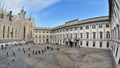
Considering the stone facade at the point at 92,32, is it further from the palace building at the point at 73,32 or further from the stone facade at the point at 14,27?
the stone facade at the point at 14,27

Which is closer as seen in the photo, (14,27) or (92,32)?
(92,32)

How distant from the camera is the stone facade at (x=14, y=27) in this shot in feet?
186

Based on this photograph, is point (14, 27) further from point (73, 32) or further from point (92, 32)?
point (92, 32)

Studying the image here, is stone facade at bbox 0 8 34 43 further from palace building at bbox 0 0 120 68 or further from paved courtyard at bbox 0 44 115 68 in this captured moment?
paved courtyard at bbox 0 44 115 68

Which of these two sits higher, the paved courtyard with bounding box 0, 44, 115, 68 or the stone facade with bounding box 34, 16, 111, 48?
the stone facade with bounding box 34, 16, 111, 48

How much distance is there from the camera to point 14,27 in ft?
222

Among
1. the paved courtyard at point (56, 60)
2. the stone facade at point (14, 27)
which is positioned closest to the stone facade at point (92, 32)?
the stone facade at point (14, 27)

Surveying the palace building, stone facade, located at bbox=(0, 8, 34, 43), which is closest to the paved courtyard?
the palace building

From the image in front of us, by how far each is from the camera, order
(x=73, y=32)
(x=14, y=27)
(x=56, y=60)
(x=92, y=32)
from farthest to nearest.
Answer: (x=14, y=27), (x=73, y=32), (x=92, y=32), (x=56, y=60)

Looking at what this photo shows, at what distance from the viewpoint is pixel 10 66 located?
12.0m

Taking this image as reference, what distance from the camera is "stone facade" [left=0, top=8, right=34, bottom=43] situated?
186 feet

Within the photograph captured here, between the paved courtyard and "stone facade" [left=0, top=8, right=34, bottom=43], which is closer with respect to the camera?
the paved courtyard

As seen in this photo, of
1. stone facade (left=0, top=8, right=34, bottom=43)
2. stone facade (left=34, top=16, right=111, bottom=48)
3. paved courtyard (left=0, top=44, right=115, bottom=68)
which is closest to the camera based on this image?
paved courtyard (left=0, top=44, right=115, bottom=68)

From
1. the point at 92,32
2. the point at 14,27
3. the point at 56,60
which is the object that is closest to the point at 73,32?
the point at 92,32
